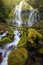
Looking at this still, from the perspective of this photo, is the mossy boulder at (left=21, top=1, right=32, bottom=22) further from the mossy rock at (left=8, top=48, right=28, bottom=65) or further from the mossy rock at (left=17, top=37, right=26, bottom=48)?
the mossy rock at (left=8, top=48, right=28, bottom=65)

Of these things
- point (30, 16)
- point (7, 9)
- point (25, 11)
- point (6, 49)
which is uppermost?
point (7, 9)

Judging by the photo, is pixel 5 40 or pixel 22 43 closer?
pixel 22 43

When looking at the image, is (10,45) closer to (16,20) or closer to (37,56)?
(37,56)

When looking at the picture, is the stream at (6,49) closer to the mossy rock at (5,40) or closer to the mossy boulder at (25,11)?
the mossy rock at (5,40)

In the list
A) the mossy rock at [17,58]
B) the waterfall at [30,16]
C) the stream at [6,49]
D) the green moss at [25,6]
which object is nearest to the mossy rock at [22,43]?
the stream at [6,49]

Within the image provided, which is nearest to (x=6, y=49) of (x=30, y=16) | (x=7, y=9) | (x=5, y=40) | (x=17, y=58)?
(x=5, y=40)

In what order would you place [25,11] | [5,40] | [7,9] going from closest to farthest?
1. [5,40]
2. [25,11]
3. [7,9]

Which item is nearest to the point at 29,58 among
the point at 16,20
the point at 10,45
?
the point at 10,45

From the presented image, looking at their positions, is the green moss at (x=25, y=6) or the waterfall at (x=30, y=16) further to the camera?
the green moss at (x=25, y=6)

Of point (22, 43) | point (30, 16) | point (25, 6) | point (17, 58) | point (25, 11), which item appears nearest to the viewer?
point (17, 58)

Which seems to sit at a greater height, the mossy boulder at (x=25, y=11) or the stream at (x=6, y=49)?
the mossy boulder at (x=25, y=11)

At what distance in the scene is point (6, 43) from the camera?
1318 cm

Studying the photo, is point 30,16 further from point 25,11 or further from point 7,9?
point 7,9

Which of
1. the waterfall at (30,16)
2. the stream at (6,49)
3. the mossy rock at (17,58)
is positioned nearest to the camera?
the mossy rock at (17,58)
